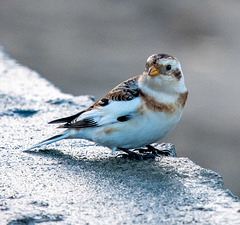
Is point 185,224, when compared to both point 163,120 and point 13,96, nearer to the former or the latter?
point 163,120

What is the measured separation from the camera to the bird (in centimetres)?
293

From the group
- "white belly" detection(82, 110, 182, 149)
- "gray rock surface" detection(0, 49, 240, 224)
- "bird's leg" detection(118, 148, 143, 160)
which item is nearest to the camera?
"gray rock surface" detection(0, 49, 240, 224)

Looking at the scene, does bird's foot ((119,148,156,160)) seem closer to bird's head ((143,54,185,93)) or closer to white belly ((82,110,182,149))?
white belly ((82,110,182,149))

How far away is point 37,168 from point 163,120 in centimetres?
70

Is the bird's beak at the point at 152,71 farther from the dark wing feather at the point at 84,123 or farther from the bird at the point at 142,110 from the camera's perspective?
the dark wing feather at the point at 84,123

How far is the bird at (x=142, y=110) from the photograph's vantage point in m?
2.93

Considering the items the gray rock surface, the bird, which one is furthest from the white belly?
the gray rock surface

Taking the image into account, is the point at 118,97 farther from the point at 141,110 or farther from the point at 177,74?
the point at 177,74

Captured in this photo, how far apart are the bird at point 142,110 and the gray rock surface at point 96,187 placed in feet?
0.45

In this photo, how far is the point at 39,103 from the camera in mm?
4094

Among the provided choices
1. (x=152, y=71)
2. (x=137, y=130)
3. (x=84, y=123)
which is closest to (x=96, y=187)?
(x=137, y=130)

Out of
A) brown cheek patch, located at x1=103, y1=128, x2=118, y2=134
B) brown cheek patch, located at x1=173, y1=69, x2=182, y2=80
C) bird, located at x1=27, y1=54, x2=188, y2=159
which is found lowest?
brown cheek patch, located at x1=103, y1=128, x2=118, y2=134

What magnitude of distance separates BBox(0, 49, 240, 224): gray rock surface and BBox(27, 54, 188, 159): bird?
0.14 metres

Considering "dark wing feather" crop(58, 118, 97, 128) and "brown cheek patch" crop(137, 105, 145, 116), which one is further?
"dark wing feather" crop(58, 118, 97, 128)
